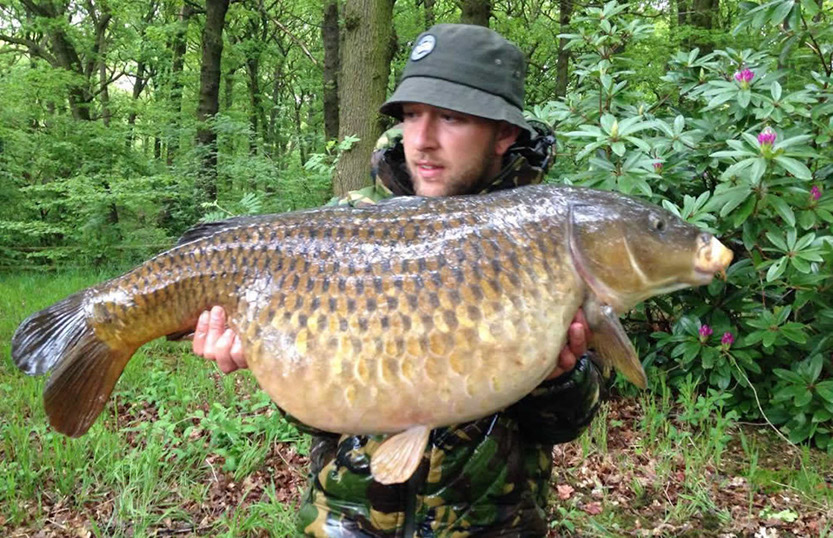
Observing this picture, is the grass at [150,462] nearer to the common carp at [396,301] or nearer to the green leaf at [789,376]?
the common carp at [396,301]

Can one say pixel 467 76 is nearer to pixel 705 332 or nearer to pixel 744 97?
pixel 744 97

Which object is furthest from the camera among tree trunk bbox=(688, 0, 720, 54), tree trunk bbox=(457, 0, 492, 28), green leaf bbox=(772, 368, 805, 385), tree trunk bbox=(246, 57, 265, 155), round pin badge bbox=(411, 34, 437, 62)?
tree trunk bbox=(246, 57, 265, 155)

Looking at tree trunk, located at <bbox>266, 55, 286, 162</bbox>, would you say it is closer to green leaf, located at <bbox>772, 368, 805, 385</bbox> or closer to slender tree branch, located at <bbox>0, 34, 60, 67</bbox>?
slender tree branch, located at <bbox>0, 34, 60, 67</bbox>

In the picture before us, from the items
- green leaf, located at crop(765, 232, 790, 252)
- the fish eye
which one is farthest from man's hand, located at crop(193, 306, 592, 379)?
green leaf, located at crop(765, 232, 790, 252)

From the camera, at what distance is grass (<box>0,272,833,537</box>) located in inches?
111

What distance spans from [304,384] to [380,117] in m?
4.58

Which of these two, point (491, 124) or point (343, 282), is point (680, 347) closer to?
point (491, 124)

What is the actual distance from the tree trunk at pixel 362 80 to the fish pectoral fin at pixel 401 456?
4.27 metres

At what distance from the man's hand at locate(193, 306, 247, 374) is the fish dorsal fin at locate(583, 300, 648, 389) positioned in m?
0.92

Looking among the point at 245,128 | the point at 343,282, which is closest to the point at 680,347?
the point at 343,282

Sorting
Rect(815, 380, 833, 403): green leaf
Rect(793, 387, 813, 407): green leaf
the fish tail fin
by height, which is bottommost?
Rect(793, 387, 813, 407): green leaf

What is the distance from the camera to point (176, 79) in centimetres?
1177

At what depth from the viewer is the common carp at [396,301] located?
4.62ft

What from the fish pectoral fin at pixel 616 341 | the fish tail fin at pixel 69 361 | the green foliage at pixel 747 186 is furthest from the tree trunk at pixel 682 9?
the fish tail fin at pixel 69 361
